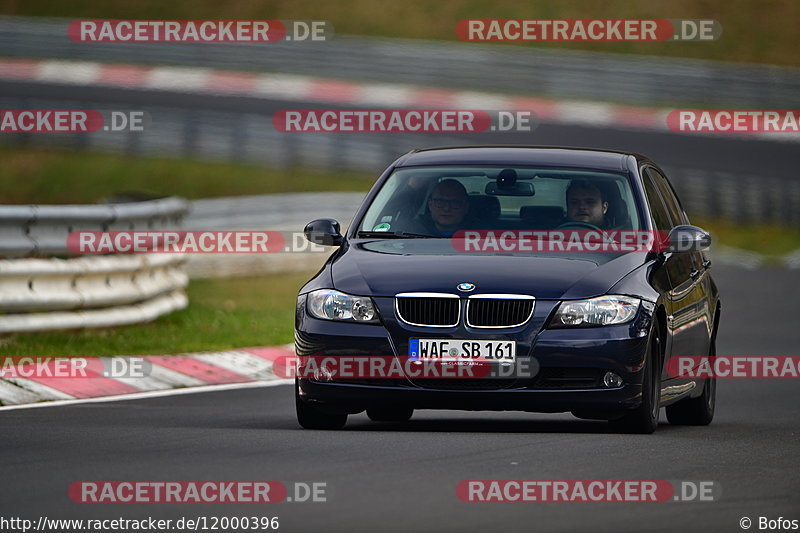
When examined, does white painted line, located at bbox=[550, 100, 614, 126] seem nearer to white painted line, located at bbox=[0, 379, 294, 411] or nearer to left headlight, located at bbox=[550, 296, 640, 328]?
white painted line, located at bbox=[0, 379, 294, 411]

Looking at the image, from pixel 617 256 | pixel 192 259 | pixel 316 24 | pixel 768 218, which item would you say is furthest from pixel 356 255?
pixel 316 24

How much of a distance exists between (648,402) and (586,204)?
1.33 m

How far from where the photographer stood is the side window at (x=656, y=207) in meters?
11.0

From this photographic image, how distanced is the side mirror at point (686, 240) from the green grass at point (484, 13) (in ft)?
131

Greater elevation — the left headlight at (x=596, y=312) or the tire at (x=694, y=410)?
the left headlight at (x=596, y=312)

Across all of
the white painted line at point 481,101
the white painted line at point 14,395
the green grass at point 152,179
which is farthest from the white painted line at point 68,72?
the white painted line at point 14,395

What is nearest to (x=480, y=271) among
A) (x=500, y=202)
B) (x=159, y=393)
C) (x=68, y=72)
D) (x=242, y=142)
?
(x=500, y=202)

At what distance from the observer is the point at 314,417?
10234 millimetres

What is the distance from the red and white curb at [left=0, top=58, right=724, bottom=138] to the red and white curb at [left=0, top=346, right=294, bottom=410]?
24088mm

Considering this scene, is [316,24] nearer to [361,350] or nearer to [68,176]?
[68,176]

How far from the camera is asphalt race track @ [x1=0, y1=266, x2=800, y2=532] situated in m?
7.23

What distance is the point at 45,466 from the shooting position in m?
8.52

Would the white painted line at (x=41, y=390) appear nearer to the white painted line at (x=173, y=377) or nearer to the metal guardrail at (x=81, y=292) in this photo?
the white painted line at (x=173, y=377)

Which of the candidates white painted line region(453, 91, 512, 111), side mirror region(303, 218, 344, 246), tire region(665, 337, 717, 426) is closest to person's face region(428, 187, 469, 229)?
side mirror region(303, 218, 344, 246)
